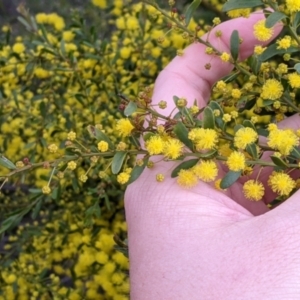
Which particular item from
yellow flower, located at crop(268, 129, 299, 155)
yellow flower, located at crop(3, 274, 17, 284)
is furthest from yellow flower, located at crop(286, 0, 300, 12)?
yellow flower, located at crop(3, 274, 17, 284)

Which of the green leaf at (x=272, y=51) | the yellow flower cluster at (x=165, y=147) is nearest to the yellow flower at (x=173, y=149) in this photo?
the yellow flower cluster at (x=165, y=147)

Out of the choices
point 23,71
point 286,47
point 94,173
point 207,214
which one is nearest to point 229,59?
point 286,47

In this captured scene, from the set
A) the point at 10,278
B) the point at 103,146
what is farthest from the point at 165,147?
the point at 10,278

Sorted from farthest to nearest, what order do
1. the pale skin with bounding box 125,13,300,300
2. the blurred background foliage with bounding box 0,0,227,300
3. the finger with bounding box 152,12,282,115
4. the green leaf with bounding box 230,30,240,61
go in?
the blurred background foliage with bounding box 0,0,227,300
the finger with bounding box 152,12,282,115
the green leaf with bounding box 230,30,240,61
the pale skin with bounding box 125,13,300,300

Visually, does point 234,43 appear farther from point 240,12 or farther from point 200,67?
point 200,67

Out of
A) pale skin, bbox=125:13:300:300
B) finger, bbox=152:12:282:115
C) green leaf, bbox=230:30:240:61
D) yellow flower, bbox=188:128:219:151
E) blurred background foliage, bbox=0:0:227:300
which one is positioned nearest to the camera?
pale skin, bbox=125:13:300:300

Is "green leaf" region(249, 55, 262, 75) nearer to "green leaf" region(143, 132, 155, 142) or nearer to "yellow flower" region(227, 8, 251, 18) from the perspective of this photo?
"yellow flower" region(227, 8, 251, 18)

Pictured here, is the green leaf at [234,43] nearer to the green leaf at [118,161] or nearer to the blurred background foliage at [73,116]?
the green leaf at [118,161]
